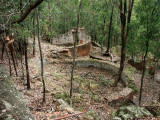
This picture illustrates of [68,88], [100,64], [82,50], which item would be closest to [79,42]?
[82,50]

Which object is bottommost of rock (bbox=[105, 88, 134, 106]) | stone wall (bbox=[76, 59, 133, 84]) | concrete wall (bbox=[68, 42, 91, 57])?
rock (bbox=[105, 88, 134, 106])

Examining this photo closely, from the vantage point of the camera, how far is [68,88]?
34.4ft

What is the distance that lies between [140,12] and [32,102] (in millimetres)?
8465

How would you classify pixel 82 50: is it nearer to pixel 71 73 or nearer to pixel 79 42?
pixel 79 42

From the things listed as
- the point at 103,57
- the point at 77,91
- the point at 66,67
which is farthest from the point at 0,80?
the point at 103,57

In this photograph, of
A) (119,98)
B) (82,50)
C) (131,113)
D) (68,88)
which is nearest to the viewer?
(131,113)

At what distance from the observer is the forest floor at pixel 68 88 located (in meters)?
7.24

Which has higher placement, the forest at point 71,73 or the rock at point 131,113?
the forest at point 71,73

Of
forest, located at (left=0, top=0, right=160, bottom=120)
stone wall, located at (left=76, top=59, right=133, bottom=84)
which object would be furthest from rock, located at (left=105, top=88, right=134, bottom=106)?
stone wall, located at (left=76, top=59, right=133, bottom=84)

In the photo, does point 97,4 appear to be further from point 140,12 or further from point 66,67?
point 66,67

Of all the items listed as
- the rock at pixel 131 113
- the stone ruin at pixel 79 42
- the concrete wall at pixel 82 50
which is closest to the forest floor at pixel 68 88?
the rock at pixel 131 113

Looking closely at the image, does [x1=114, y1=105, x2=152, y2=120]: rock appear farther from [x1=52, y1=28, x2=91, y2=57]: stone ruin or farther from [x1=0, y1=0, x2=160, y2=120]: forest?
[x1=52, y1=28, x2=91, y2=57]: stone ruin

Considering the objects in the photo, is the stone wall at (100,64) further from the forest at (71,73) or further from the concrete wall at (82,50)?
the concrete wall at (82,50)

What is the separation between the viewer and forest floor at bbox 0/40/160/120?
724 centimetres
